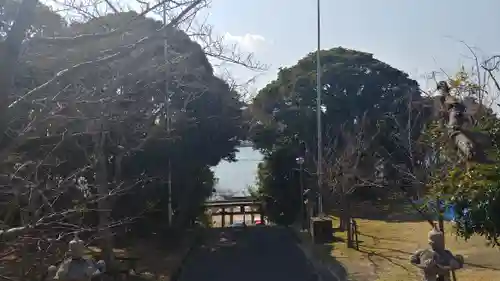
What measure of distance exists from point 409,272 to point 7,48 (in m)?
9.41

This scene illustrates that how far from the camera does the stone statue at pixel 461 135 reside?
11.7ft

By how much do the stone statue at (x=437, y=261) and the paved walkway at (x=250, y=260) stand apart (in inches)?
298

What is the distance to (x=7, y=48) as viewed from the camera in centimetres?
246

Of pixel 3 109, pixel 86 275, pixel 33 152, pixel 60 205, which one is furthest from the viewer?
pixel 60 205

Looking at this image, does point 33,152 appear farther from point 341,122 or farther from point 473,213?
point 341,122

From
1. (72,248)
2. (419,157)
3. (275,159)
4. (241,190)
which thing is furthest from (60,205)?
(241,190)

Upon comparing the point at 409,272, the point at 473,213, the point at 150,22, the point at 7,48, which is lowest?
the point at 409,272

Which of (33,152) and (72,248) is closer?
(72,248)

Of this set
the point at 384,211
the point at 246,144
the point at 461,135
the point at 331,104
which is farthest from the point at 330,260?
the point at 331,104

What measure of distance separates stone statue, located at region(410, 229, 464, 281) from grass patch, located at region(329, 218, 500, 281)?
2.91 m

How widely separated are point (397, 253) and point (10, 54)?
11.6m

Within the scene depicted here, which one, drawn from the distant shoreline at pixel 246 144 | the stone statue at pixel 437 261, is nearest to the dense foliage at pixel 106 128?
the distant shoreline at pixel 246 144

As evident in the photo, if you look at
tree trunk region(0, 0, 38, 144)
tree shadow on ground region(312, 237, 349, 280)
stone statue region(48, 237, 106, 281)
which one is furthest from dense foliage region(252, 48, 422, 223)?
tree trunk region(0, 0, 38, 144)

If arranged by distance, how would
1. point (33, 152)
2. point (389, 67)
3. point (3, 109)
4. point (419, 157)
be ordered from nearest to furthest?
point (3, 109) < point (33, 152) < point (419, 157) < point (389, 67)
